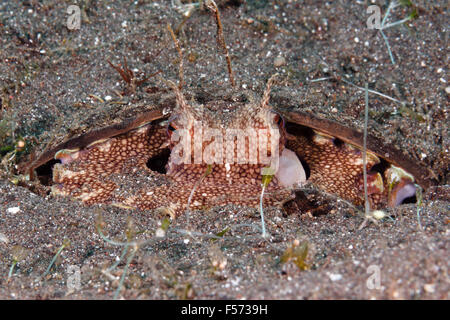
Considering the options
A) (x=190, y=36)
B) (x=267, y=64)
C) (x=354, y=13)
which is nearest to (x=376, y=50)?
(x=354, y=13)

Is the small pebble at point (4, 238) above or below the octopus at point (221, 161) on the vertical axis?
below

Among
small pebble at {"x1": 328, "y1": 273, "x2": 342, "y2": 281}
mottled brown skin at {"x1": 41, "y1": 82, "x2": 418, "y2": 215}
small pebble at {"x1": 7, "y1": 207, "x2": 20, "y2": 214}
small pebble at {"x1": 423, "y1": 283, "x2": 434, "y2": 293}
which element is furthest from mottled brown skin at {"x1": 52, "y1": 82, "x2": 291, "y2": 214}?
small pebble at {"x1": 423, "y1": 283, "x2": 434, "y2": 293}

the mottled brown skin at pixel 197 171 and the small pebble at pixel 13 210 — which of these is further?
the small pebble at pixel 13 210

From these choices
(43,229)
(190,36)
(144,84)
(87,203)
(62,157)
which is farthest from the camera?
(190,36)

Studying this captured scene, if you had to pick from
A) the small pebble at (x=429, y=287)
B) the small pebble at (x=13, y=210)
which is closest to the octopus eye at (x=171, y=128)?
the small pebble at (x=13, y=210)

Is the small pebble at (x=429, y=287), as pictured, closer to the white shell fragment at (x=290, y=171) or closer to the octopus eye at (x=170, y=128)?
the white shell fragment at (x=290, y=171)

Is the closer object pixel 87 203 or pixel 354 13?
pixel 87 203

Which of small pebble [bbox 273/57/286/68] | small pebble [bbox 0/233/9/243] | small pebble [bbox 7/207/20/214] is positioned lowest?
small pebble [bbox 0/233/9/243]

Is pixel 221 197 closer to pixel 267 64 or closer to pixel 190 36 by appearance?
pixel 267 64

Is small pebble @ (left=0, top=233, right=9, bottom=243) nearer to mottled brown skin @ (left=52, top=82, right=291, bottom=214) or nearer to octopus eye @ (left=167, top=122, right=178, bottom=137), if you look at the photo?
mottled brown skin @ (left=52, top=82, right=291, bottom=214)
